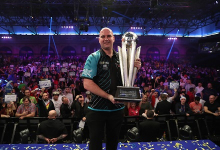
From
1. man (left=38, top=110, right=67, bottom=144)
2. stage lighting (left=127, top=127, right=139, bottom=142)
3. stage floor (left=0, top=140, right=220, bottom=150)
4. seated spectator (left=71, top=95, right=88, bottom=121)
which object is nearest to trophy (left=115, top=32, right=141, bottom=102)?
stage floor (left=0, top=140, right=220, bottom=150)

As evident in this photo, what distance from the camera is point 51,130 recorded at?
17.7 feet

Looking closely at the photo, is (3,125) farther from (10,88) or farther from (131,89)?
(131,89)

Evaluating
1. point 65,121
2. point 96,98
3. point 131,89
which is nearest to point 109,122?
point 96,98

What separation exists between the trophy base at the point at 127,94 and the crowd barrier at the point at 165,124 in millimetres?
4198

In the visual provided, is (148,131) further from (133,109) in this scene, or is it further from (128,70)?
(128,70)

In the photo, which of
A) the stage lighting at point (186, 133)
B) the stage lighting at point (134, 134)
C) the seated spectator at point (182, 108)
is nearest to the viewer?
the stage lighting at point (134, 134)

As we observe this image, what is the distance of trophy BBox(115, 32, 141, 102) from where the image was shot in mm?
2023

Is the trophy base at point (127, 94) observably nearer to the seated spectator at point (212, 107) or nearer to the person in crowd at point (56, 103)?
the person in crowd at point (56, 103)

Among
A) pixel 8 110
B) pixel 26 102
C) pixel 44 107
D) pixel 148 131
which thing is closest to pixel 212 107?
pixel 148 131

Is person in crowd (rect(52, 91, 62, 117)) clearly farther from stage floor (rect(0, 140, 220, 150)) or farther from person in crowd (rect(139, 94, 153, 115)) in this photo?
stage floor (rect(0, 140, 220, 150))

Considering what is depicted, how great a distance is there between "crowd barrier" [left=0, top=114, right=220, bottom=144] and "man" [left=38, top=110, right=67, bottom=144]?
455 mm

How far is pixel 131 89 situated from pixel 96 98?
1.28ft

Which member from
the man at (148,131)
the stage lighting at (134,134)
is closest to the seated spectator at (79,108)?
the stage lighting at (134,134)

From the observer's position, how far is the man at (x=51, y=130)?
5.30 metres
